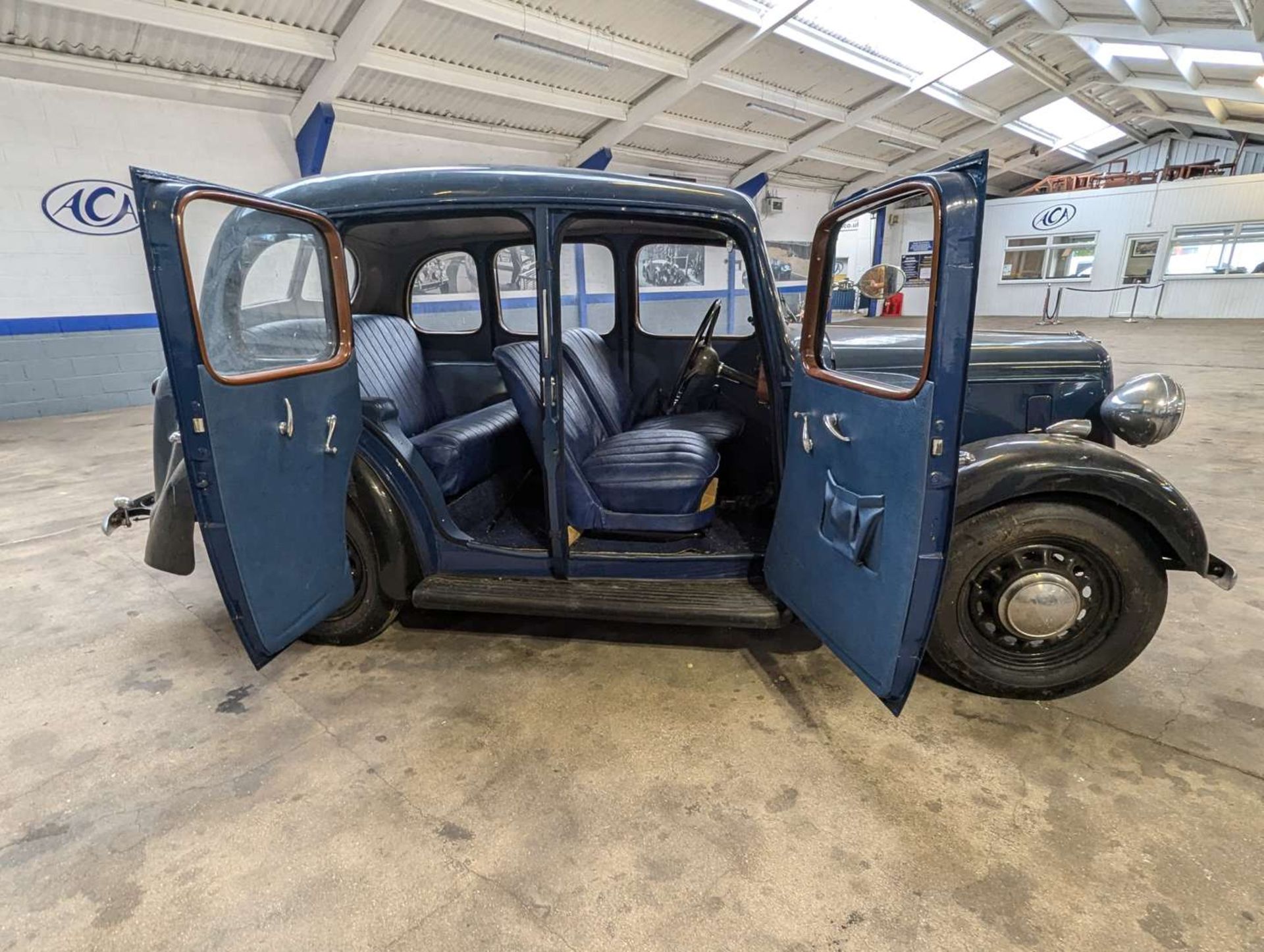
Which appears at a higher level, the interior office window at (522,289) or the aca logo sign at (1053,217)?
the aca logo sign at (1053,217)

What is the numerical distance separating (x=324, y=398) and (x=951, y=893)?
227cm

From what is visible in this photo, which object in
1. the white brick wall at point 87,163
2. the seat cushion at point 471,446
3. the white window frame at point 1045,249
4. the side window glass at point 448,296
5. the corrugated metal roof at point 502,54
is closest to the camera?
the seat cushion at point 471,446

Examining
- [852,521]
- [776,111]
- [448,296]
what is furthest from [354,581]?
[776,111]

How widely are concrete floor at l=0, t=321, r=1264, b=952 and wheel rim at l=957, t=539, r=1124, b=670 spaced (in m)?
0.22

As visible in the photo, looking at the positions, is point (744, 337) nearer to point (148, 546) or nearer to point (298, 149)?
point (148, 546)

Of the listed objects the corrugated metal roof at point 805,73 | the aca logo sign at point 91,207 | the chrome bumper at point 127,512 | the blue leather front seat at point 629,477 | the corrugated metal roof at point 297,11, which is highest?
the corrugated metal roof at point 805,73

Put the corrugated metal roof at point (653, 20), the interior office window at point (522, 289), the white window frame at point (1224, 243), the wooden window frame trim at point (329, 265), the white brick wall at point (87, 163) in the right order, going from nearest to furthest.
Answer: the wooden window frame trim at point (329, 265)
the interior office window at point (522, 289)
the white brick wall at point (87, 163)
the corrugated metal roof at point (653, 20)
the white window frame at point (1224, 243)

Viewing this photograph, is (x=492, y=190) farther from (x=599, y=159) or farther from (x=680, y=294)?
(x=599, y=159)

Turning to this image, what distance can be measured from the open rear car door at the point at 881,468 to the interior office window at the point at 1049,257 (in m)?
21.1

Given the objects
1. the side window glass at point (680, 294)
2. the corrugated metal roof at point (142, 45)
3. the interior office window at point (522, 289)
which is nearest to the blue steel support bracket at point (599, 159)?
the corrugated metal roof at point (142, 45)

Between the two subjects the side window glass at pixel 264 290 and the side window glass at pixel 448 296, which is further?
the side window glass at pixel 448 296

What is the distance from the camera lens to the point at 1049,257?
19000 mm

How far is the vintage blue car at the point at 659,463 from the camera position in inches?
67.0

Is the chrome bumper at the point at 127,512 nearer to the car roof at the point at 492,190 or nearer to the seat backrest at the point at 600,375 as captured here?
the car roof at the point at 492,190
